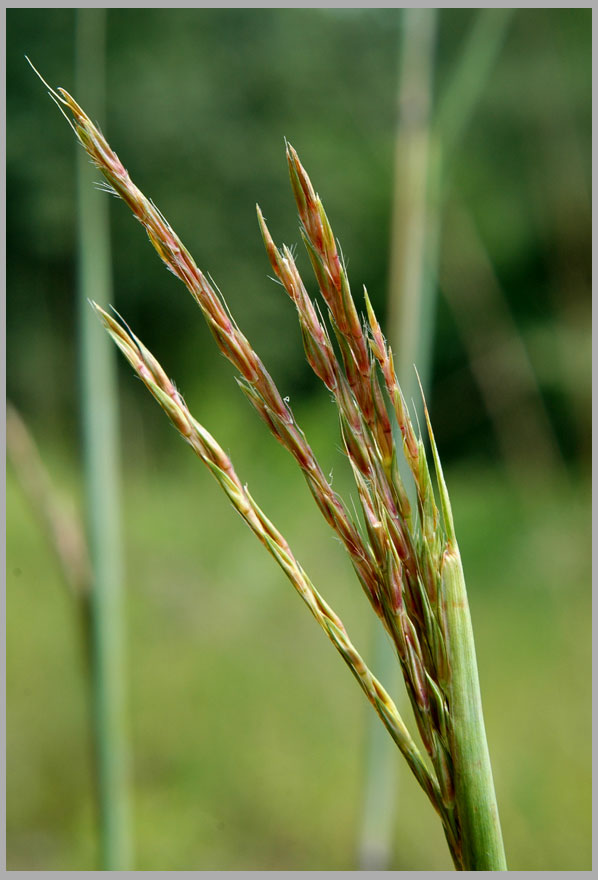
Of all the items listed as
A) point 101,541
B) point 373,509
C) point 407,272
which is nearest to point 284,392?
point 407,272

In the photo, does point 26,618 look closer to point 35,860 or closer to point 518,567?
point 35,860

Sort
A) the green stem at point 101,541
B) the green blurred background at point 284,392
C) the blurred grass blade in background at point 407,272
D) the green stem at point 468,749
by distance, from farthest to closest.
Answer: the green blurred background at point 284,392 → the blurred grass blade in background at point 407,272 → the green stem at point 101,541 → the green stem at point 468,749

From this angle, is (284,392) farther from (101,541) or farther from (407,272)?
(101,541)

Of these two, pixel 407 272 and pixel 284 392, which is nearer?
pixel 407 272

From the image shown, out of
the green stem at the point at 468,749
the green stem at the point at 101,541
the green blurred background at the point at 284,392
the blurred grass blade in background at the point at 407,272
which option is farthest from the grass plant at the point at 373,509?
the green blurred background at the point at 284,392

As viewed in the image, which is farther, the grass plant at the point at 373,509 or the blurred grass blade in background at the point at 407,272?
the blurred grass blade in background at the point at 407,272

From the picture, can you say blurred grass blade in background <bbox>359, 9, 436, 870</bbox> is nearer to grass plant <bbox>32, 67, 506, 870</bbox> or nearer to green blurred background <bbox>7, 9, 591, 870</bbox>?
grass plant <bbox>32, 67, 506, 870</bbox>

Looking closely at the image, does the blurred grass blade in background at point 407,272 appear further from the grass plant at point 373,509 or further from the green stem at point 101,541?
the grass plant at point 373,509
